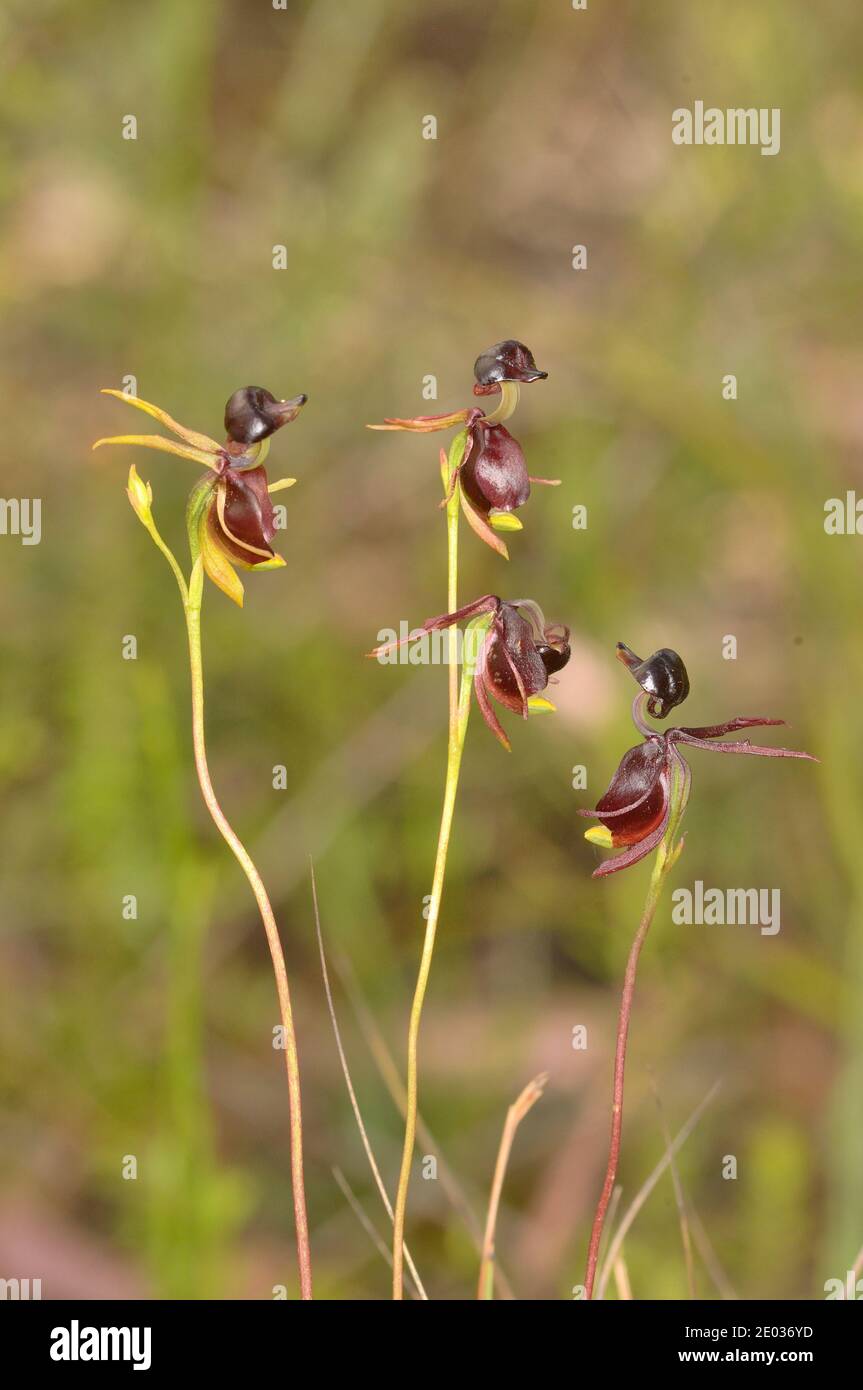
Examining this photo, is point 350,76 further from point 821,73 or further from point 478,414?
point 478,414

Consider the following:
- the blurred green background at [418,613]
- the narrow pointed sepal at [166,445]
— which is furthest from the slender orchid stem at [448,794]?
the blurred green background at [418,613]

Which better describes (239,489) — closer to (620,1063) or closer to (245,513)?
(245,513)

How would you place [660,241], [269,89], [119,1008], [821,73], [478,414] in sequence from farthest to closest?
[269,89]
[660,241]
[821,73]
[119,1008]
[478,414]

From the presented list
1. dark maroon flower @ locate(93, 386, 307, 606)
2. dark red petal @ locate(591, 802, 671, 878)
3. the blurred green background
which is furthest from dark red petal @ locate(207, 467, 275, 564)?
the blurred green background

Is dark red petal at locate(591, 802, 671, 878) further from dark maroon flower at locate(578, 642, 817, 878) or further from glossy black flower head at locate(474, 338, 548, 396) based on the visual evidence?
glossy black flower head at locate(474, 338, 548, 396)

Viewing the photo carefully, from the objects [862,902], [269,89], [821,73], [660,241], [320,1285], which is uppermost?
[269,89]

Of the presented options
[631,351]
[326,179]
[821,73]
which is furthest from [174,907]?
[821,73]
